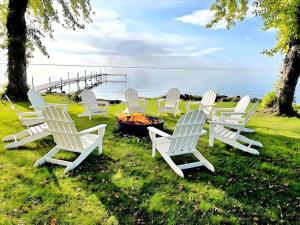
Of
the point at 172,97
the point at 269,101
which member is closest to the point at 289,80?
the point at 269,101

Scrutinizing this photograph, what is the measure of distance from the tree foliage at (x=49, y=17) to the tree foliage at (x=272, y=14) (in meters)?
7.46

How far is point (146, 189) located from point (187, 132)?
1.41 meters

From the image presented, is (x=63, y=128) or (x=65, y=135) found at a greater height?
(x=63, y=128)

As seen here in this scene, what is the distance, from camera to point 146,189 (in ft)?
14.6

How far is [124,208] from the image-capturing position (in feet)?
12.7

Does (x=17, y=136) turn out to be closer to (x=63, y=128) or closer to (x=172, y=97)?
(x=63, y=128)

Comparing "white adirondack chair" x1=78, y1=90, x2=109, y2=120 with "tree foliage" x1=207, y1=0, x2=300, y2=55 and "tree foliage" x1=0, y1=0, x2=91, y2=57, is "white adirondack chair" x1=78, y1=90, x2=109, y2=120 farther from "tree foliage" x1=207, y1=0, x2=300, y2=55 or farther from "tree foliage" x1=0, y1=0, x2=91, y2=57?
"tree foliage" x1=0, y1=0, x2=91, y2=57

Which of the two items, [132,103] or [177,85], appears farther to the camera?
[177,85]

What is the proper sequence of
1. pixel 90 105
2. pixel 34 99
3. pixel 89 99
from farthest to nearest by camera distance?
pixel 89 99 → pixel 90 105 → pixel 34 99

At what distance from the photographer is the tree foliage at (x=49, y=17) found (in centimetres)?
1481

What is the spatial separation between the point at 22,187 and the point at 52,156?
1.27 metres

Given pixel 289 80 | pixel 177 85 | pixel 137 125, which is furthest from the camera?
pixel 177 85

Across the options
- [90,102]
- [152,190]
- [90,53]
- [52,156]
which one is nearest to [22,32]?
[90,102]

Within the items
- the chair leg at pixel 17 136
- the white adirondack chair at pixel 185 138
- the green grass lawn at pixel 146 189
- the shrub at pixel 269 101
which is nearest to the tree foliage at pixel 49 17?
the chair leg at pixel 17 136
